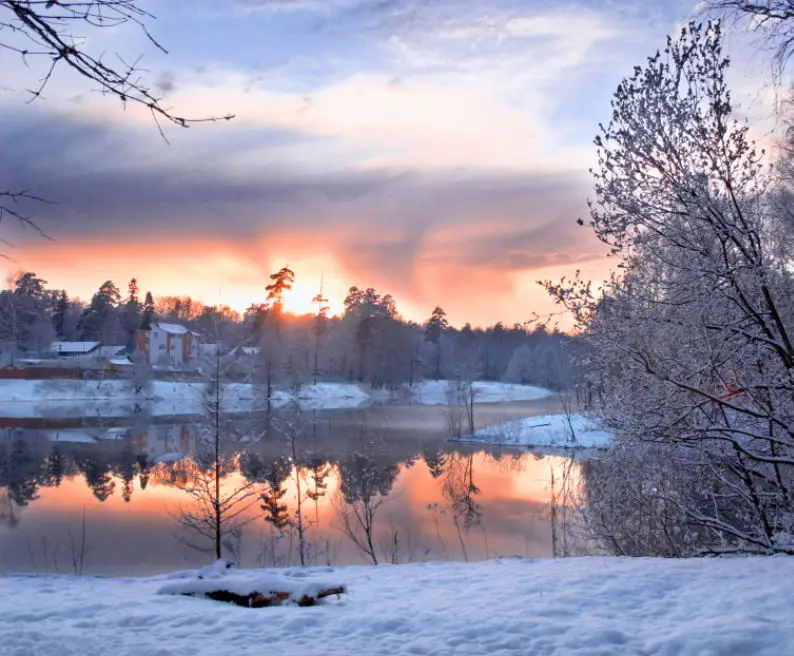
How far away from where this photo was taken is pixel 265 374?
41531mm

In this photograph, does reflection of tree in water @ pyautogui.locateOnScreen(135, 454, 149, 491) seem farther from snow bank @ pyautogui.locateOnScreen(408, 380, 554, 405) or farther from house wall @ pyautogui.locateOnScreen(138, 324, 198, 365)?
house wall @ pyautogui.locateOnScreen(138, 324, 198, 365)

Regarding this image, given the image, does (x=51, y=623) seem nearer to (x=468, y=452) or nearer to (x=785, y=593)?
(x=785, y=593)

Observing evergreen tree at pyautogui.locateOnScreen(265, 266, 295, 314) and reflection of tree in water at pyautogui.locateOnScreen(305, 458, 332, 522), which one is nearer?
reflection of tree in water at pyautogui.locateOnScreen(305, 458, 332, 522)

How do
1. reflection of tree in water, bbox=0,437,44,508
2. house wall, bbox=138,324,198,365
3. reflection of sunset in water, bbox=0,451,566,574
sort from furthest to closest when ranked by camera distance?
house wall, bbox=138,324,198,365 → reflection of tree in water, bbox=0,437,44,508 → reflection of sunset in water, bbox=0,451,566,574

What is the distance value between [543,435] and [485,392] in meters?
43.1

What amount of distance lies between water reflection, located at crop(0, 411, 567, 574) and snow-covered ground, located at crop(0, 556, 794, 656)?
6.53m

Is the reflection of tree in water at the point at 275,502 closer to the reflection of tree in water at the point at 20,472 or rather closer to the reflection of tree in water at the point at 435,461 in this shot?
the reflection of tree in water at the point at 435,461

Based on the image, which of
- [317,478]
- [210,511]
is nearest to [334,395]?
[317,478]

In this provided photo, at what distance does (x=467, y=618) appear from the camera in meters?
5.47

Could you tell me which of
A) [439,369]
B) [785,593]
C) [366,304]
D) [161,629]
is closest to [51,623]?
[161,629]

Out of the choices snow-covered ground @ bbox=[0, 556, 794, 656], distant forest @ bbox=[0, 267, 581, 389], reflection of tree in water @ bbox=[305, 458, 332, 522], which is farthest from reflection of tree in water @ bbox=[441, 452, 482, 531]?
distant forest @ bbox=[0, 267, 581, 389]

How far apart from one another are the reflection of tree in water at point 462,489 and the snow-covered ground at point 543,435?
18.1 feet

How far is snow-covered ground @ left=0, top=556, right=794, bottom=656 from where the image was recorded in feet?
15.6

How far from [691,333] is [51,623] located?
24.0 ft
